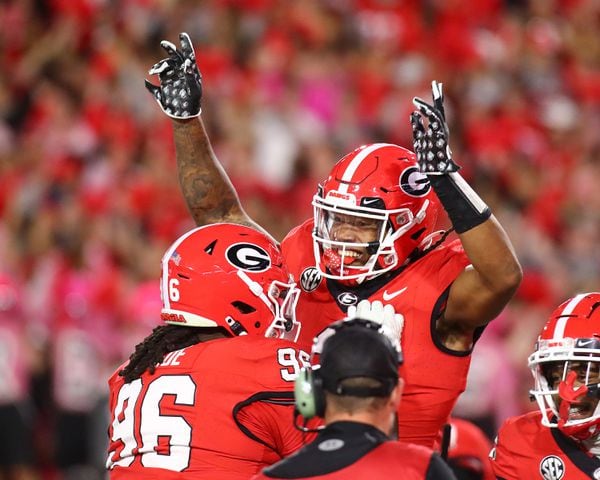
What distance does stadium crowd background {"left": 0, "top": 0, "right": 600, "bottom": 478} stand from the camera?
8.27m

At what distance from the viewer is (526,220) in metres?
9.22

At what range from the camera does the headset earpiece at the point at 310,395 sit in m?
3.02

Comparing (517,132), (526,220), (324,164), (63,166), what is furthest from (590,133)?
(63,166)

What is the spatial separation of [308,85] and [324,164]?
43.9 inches

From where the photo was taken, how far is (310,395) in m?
3.02

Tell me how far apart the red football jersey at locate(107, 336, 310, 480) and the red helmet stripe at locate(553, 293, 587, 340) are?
0.77 meters

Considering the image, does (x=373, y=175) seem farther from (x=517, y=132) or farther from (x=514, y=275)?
(x=517, y=132)

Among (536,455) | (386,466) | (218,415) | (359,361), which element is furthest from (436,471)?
(536,455)

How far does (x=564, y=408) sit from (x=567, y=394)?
0.06 m

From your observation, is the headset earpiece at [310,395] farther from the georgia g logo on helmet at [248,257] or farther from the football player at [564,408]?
the football player at [564,408]

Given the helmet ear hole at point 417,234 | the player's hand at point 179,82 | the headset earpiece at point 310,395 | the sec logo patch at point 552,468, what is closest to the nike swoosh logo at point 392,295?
the helmet ear hole at point 417,234

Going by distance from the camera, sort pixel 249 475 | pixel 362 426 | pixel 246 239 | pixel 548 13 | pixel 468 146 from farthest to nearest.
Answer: pixel 548 13, pixel 468 146, pixel 246 239, pixel 249 475, pixel 362 426

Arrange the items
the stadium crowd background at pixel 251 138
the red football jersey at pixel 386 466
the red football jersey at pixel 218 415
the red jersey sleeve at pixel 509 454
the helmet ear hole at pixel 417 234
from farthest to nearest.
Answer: the stadium crowd background at pixel 251 138 < the helmet ear hole at pixel 417 234 < the red jersey sleeve at pixel 509 454 < the red football jersey at pixel 218 415 < the red football jersey at pixel 386 466

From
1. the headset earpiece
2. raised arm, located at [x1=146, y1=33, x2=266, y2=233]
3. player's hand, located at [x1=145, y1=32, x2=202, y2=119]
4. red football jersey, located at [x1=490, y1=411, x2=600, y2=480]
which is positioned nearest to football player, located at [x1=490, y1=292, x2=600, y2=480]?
red football jersey, located at [x1=490, y1=411, x2=600, y2=480]
